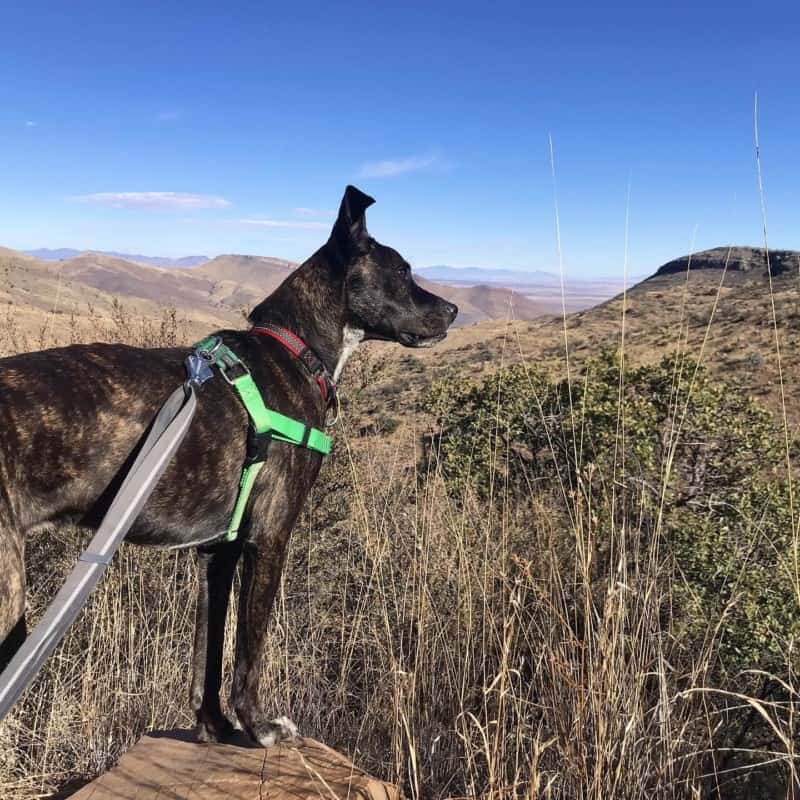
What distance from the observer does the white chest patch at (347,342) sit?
116 inches

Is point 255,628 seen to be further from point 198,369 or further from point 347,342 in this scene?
point 347,342

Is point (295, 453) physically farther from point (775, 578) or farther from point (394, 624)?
point (775, 578)

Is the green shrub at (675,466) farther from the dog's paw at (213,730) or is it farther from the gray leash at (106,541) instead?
the gray leash at (106,541)

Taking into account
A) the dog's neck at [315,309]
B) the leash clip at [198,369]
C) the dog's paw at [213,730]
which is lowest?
the dog's paw at [213,730]

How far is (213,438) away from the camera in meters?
2.29

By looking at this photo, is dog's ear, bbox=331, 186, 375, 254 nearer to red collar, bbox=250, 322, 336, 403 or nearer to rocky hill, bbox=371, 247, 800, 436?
red collar, bbox=250, 322, 336, 403

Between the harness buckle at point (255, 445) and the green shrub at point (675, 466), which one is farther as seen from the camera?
the green shrub at point (675, 466)

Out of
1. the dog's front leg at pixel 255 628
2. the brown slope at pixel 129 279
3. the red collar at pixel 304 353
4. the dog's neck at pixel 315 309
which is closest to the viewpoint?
the dog's front leg at pixel 255 628

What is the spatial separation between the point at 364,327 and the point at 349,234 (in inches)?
16.7

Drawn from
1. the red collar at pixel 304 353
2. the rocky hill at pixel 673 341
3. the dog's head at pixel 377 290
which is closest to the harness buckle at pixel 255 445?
the red collar at pixel 304 353

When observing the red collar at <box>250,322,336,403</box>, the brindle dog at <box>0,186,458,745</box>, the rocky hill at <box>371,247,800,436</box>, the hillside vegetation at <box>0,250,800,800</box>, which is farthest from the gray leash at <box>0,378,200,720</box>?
the rocky hill at <box>371,247,800,436</box>

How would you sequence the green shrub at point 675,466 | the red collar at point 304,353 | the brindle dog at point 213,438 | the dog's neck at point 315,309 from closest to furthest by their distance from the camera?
the brindle dog at point 213,438 → the red collar at point 304,353 → the dog's neck at point 315,309 → the green shrub at point 675,466

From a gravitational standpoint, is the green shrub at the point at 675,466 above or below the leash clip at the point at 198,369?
below

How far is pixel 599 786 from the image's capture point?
1.95 meters
